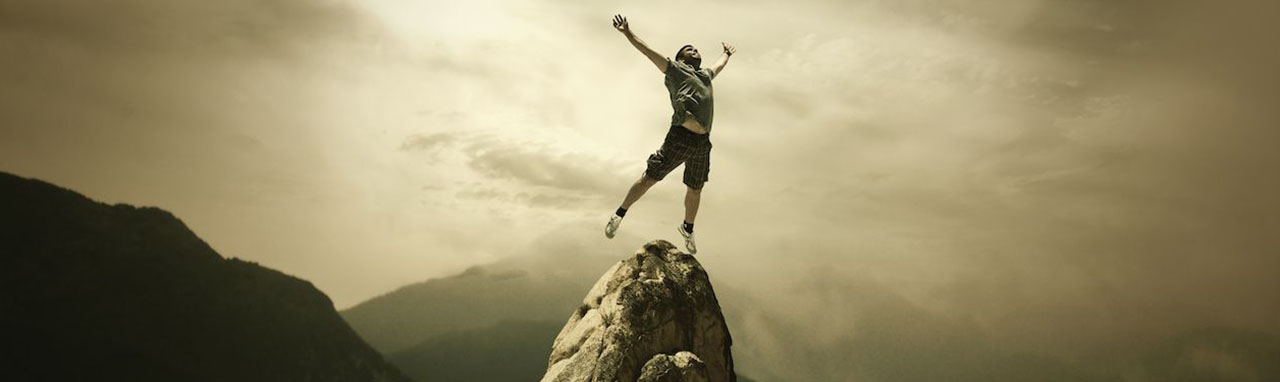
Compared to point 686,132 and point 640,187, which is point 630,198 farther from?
point 686,132

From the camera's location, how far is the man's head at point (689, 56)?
31.9 ft

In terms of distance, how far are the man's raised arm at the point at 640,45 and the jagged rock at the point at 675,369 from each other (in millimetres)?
4477

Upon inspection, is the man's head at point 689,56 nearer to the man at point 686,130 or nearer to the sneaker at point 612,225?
the man at point 686,130

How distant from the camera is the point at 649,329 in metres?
8.96

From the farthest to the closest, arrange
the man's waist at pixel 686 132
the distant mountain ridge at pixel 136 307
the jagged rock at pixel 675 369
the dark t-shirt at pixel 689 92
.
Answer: the distant mountain ridge at pixel 136 307, the man's waist at pixel 686 132, the dark t-shirt at pixel 689 92, the jagged rock at pixel 675 369

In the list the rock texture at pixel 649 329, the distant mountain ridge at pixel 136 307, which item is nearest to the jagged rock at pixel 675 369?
the rock texture at pixel 649 329

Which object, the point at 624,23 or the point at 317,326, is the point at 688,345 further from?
the point at 317,326

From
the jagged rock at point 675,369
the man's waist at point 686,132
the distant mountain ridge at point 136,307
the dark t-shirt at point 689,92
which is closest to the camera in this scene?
the jagged rock at point 675,369

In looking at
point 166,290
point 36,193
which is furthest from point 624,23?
point 36,193

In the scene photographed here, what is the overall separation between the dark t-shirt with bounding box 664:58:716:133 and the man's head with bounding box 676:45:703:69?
169 mm

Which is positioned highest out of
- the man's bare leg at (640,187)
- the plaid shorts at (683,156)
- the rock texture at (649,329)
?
the plaid shorts at (683,156)

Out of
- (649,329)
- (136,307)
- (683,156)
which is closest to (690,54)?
(683,156)

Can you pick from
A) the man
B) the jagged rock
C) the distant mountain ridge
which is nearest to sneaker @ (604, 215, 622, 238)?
the man

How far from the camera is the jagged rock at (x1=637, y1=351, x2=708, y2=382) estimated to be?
27.7 ft
